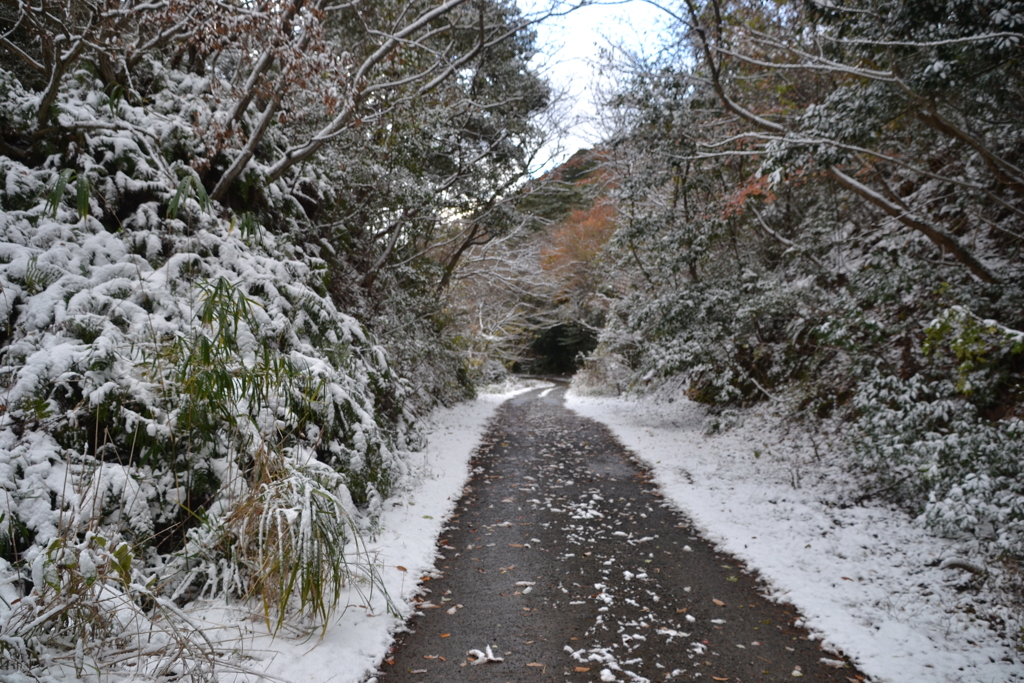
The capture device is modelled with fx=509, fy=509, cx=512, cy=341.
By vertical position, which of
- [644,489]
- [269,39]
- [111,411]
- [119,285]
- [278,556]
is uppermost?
[269,39]

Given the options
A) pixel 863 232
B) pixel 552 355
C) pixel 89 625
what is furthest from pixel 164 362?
pixel 552 355

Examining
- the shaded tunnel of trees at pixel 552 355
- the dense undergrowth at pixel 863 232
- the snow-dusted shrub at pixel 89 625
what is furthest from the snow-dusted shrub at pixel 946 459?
the shaded tunnel of trees at pixel 552 355

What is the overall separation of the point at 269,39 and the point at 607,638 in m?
5.68

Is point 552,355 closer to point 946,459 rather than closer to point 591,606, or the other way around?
point 946,459

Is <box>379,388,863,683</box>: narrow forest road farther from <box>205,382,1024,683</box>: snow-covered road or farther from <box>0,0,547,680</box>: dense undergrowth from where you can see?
<box>0,0,547,680</box>: dense undergrowth

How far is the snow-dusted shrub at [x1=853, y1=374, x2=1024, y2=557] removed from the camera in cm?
362

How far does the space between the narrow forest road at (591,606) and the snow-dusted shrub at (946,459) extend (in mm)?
1544

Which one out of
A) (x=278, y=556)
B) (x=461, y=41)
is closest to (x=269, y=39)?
(x=278, y=556)

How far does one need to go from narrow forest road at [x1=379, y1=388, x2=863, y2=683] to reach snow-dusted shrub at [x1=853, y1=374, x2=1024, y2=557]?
5.07ft

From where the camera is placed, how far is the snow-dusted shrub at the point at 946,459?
11.9 ft

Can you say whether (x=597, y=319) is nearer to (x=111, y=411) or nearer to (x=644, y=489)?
(x=644, y=489)

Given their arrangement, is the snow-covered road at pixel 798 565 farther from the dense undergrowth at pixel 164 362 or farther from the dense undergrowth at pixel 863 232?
the dense undergrowth at pixel 863 232

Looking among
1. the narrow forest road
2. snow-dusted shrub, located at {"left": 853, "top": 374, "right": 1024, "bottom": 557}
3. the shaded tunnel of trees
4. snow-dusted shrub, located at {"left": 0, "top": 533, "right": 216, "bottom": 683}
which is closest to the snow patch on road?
the narrow forest road

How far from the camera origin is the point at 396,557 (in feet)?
13.7
